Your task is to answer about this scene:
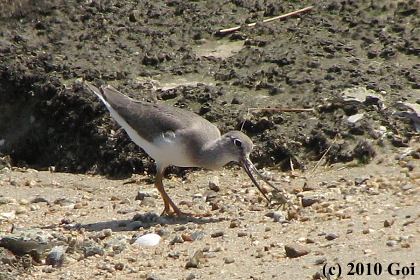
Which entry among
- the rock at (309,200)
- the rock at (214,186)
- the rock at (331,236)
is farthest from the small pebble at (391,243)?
the rock at (214,186)

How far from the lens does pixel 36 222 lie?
23.9ft

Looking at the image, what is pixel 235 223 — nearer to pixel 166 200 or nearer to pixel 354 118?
pixel 166 200

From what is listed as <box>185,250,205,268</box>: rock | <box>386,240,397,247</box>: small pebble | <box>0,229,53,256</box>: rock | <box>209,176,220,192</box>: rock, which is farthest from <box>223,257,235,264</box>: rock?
<box>209,176,220,192</box>: rock

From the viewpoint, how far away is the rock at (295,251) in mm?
5969

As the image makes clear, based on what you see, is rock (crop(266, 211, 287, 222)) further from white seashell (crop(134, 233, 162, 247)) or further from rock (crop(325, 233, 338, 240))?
white seashell (crop(134, 233, 162, 247))

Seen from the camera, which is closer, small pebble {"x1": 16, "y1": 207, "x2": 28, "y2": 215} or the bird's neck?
small pebble {"x1": 16, "y1": 207, "x2": 28, "y2": 215}

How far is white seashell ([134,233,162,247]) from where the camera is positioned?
6.71 metres

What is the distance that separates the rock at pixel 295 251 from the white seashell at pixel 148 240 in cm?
137

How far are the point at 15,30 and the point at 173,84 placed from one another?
2.71 m

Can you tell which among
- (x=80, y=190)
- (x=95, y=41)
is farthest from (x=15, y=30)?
(x=80, y=190)

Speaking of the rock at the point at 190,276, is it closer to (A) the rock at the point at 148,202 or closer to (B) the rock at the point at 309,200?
(B) the rock at the point at 309,200

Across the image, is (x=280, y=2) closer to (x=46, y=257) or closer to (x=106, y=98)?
(x=106, y=98)

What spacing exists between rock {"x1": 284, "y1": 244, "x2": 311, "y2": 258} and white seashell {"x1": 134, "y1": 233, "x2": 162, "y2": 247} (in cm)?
137

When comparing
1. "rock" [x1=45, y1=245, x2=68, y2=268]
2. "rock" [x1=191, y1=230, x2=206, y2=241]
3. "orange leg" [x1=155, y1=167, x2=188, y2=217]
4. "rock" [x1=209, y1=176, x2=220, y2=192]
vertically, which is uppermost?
"rock" [x1=45, y1=245, x2=68, y2=268]
